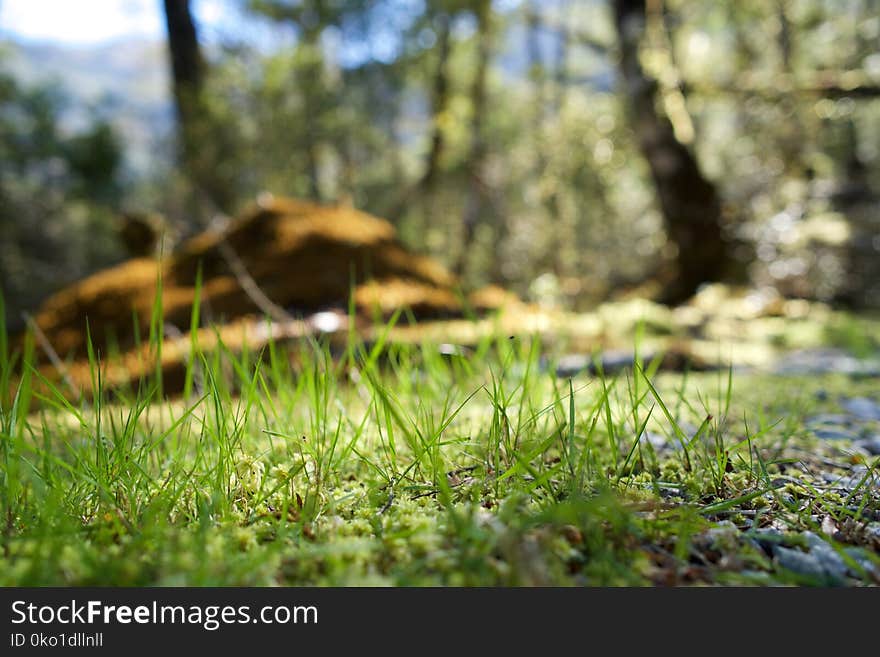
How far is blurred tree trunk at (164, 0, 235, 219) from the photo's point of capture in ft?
29.5

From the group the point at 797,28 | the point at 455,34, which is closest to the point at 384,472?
the point at 455,34

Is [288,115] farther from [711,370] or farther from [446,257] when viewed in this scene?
[711,370]

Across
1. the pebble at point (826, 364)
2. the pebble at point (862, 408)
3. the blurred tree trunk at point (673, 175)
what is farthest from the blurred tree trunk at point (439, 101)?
the pebble at point (862, 408)

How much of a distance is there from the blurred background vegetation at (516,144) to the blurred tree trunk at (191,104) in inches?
1.5

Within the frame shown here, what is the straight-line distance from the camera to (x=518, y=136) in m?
20.5

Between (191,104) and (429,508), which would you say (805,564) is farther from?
A: (191,104)

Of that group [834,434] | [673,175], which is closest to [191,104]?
[673,175]

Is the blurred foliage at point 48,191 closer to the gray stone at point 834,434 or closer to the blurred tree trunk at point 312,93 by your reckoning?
the blurred tree trunk at point 312,93

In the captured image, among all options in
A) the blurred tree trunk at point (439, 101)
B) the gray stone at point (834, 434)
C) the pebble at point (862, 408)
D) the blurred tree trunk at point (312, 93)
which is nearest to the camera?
the gray stone at point (834, 434)

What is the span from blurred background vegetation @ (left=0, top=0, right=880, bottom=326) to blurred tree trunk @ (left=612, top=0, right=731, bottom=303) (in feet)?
0.07

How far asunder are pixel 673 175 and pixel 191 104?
7.58 m

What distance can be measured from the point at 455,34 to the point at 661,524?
12.0 metres

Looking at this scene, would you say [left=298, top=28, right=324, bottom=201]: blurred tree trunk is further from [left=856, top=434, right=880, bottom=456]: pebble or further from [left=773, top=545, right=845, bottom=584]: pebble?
[left=773, top=545, right=845, bottom=584]: pebble

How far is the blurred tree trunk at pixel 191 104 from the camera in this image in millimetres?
8977
